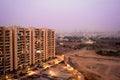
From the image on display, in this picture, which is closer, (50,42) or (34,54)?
(34,54)

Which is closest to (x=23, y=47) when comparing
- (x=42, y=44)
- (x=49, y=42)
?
(x=42, y=44)

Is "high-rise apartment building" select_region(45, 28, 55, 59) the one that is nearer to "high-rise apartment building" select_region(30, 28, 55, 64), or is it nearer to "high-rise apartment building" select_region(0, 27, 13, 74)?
"high-rise apartment building" select_region(30, 28, 55, 64)

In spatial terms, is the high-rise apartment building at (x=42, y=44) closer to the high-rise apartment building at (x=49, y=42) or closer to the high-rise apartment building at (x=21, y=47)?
the high-rise apartment building at (x=49, y=42)

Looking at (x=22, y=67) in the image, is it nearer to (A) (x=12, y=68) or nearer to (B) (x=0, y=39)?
(A) (x=12, y=68)

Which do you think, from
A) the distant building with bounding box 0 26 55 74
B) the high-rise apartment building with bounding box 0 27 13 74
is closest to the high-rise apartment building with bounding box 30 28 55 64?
the distant building with bounding box 0 26 55 74

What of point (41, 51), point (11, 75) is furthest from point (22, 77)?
point (41, 51)

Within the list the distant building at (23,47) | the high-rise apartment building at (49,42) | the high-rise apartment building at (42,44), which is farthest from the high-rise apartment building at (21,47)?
the high-rise apartment building at (49,42)

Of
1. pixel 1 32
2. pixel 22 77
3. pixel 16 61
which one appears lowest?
pixel 22 77
